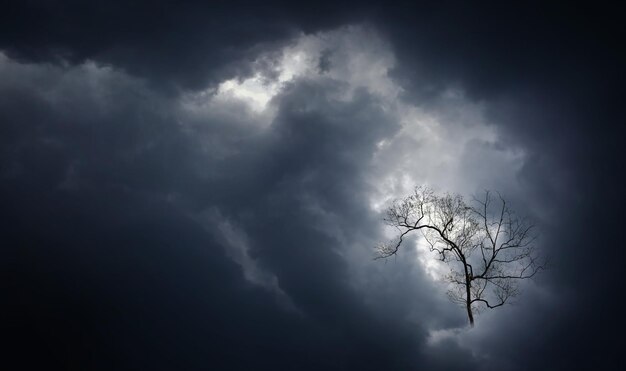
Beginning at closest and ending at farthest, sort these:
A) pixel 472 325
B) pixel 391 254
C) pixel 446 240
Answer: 1. pixel 472 325
2. pixel 446 240
3. pixel 391 254

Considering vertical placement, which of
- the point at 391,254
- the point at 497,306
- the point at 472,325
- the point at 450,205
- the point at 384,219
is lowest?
the point at 472,325

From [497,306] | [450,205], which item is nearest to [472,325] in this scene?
[497,306]

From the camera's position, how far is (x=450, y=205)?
21.6m

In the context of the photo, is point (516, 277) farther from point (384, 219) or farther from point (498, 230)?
point (384, 219)

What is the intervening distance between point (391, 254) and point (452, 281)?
14.0 feet

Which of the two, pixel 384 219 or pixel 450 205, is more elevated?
pixel 450 205

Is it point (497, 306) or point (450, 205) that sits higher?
point (450, 205)

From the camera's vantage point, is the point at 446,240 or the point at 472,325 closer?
A: the point at 472,325

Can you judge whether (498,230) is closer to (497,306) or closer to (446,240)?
(446,240)

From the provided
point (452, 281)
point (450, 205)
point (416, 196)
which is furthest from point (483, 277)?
point (416, 196)

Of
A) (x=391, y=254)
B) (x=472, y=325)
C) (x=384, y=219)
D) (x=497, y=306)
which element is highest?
(x=384, y=219)

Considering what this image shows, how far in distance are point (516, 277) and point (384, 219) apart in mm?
8903

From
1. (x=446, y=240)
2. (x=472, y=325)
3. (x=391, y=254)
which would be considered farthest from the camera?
(x=391, y=254)

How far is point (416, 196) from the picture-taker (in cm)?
2206
